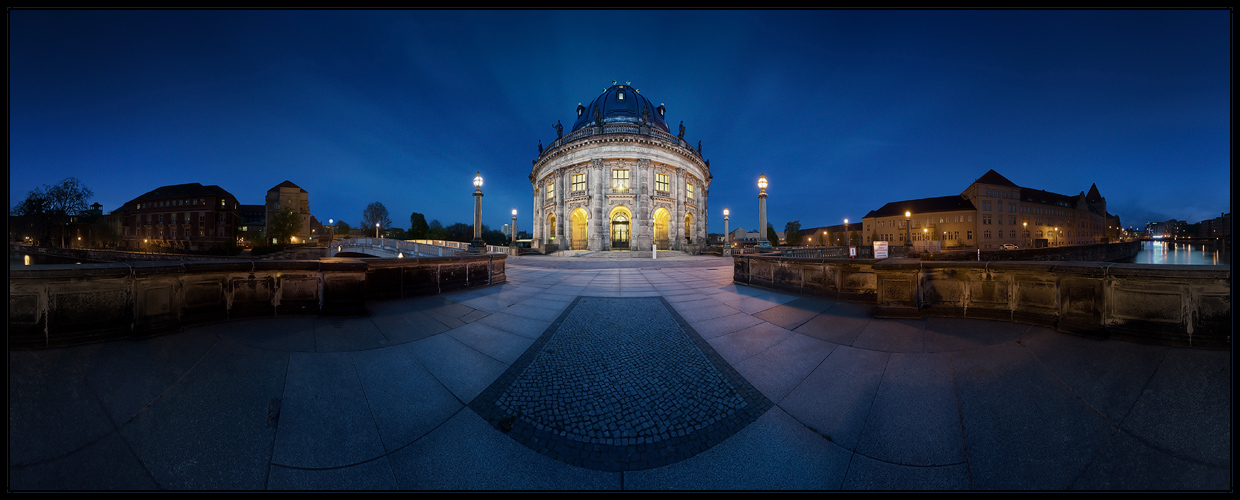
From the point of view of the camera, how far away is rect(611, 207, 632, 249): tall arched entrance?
1209 inches

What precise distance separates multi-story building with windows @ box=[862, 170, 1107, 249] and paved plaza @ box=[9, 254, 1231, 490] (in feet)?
199

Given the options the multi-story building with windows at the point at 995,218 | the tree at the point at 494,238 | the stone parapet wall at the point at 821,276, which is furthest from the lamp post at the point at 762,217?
the multi-story building with windows at the point at 995,218

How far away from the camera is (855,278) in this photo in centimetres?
613

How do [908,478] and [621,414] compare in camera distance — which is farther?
[621,414]

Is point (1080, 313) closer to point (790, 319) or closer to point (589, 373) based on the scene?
point (790, 319)

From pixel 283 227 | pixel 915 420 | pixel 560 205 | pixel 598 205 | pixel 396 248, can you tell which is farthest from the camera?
pixel 283 227

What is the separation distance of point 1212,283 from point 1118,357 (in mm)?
1079

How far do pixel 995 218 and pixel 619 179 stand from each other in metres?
61.5

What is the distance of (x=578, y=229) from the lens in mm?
32156

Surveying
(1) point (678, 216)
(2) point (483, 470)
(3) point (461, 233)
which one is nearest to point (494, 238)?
(3) point (461, 233)

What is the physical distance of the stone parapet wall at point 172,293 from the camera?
316 centimetres

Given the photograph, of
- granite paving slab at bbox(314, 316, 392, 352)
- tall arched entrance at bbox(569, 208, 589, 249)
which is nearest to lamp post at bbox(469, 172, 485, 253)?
tall arched entrance at bbox(569, 208, 589, 249)

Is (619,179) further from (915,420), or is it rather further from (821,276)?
(915,420)

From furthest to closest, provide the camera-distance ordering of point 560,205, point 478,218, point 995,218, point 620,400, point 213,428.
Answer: point 995,218, point 560,205, point 478,218, point 620,400, point 213,428
